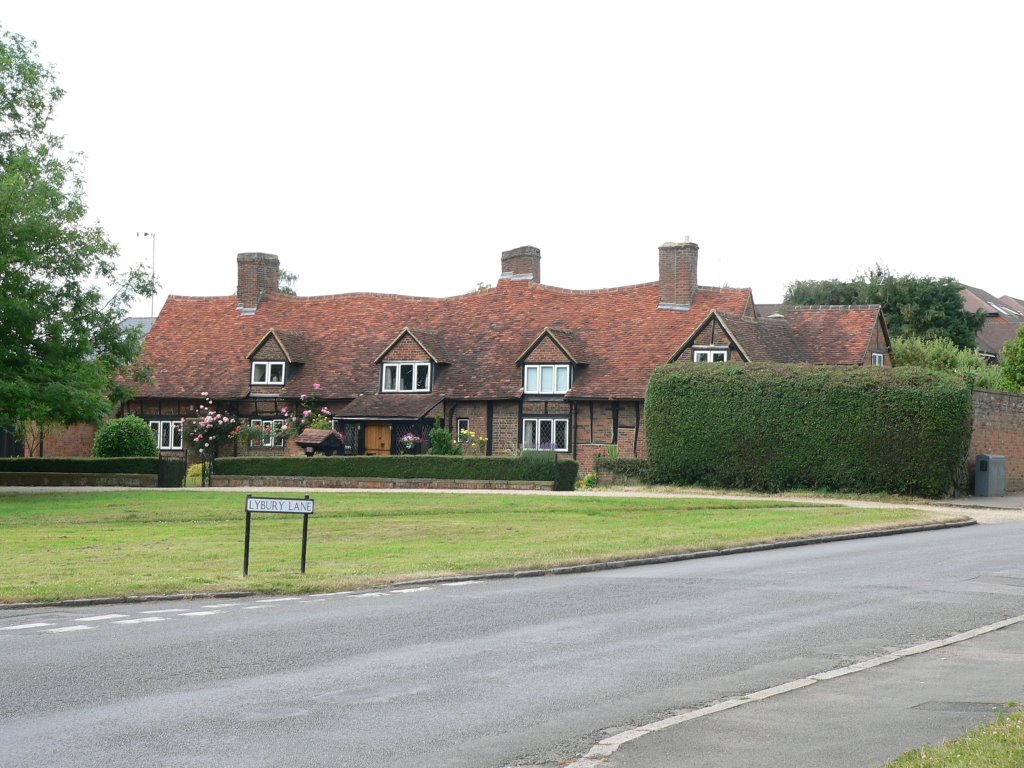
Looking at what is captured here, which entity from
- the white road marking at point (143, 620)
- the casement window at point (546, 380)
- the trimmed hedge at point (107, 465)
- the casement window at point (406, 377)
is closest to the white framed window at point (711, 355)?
the casement window at point (546, 380)

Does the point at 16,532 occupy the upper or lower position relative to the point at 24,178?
lower

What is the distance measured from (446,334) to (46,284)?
21.0 m

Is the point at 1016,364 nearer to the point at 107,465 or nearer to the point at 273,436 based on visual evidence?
the point at 273,436

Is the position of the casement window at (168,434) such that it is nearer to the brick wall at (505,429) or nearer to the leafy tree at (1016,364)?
the brick wall at (505,429)

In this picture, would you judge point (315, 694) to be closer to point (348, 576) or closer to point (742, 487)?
point (348, 576)

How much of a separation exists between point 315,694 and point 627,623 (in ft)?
16.3

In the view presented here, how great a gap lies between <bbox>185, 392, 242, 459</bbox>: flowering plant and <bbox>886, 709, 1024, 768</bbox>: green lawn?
167 feet

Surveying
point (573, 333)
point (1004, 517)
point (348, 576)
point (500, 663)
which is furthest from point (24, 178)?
point (500, 663)

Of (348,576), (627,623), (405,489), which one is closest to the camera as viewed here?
(627,623)

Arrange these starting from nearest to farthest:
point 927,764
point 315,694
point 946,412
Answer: point 927,764 < point 315,694 < point 946,412

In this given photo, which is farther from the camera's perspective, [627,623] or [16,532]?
[16,532]

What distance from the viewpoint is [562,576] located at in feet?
63.4

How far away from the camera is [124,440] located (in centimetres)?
5069

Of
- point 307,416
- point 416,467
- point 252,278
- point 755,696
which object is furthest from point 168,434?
point 755,696
